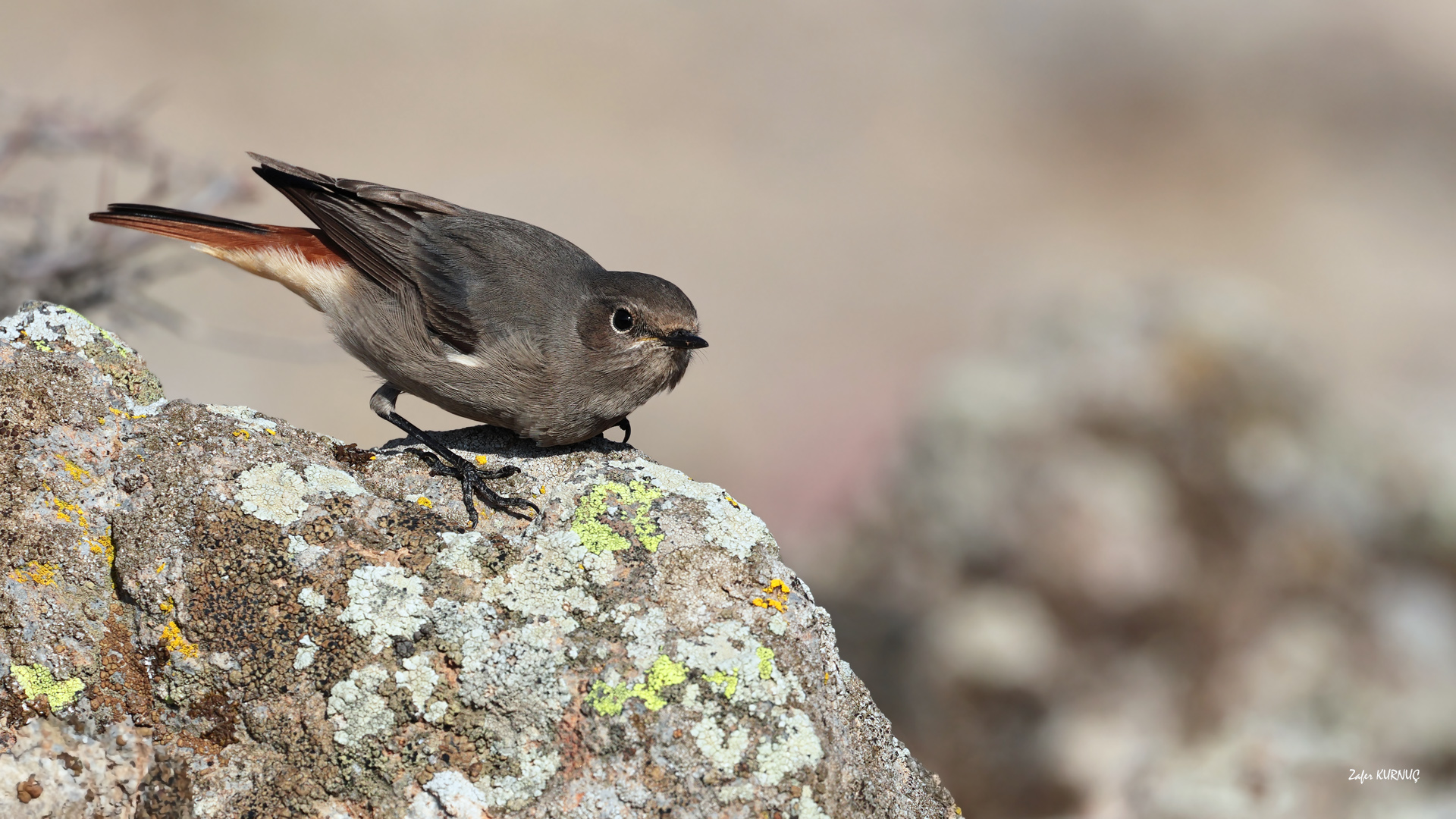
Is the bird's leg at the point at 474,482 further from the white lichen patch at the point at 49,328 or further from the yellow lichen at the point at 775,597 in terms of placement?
the white lichen patch at the point at 49,328

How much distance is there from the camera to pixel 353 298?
15.8ft

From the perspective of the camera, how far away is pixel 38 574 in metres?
3.19

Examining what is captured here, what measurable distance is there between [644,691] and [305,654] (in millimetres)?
1003

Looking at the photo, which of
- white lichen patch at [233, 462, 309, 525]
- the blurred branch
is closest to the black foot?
white lichen patch at [233, 462, 309, 525]

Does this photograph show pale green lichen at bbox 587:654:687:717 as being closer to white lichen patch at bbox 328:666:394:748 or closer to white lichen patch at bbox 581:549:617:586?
white lichen patch at bbox 581:549:617:586

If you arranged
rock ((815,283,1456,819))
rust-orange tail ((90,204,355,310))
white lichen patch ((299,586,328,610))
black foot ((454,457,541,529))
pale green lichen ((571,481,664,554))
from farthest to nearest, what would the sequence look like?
1. rock ((815,283,1456,819))
2. rust-orange tail ((90,204,355,310))
3. black foot ((454,457,541,529))
4. pale green lichen ((571,481,664,554))
5. white lichen patch ((299,586,328,610))

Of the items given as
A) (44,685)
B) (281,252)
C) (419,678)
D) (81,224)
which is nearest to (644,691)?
(419,678)

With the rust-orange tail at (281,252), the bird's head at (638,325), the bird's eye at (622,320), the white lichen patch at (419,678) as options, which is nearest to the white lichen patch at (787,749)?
the white lichen patch at (419,678)

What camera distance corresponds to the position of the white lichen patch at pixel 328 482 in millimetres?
3557

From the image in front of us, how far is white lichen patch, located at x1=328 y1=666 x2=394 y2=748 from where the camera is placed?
3090 mm

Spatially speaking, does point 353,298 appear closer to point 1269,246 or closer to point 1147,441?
point 1147,441

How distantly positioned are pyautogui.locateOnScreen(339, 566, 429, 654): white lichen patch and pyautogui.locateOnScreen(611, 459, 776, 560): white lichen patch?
922mm

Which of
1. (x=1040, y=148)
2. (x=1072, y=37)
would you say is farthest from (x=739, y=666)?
(x=1072, y=37)

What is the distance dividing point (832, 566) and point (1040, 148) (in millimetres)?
15536
